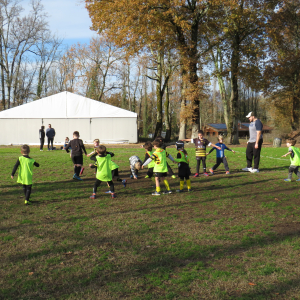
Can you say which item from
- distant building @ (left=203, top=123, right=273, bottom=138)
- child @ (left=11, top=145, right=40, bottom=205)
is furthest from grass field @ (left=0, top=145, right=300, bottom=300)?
distant building @ (left=203, top=123, right=273, bottom=138)

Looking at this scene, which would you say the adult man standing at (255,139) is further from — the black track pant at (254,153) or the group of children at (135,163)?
the group of children at (135,163)

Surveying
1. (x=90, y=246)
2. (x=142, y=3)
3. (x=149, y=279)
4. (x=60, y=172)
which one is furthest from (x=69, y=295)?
(x=142, y=3)

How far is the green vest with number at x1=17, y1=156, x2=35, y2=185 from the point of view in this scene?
7832mm

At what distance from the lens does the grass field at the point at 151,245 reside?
12.3ft

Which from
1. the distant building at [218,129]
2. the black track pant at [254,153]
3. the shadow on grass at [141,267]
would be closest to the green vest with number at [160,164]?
the shadow on grass at [141,267]

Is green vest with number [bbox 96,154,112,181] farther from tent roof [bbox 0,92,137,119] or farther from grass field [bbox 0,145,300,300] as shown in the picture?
tent roof [bbox 0,92,137,119]

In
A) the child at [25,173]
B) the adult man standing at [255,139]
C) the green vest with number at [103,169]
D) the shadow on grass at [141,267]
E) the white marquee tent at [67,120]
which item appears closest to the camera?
the shadow on grass at [141,267]

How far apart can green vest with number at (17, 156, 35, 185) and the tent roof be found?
25531 mm

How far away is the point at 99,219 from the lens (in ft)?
21.6

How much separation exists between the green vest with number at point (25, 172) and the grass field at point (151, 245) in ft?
1.86

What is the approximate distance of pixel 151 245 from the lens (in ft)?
16.7

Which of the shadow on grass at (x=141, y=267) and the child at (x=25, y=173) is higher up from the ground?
the child at (x=25, y=173)

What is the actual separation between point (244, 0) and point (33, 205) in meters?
26.9

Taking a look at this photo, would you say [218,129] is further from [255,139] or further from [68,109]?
[255,139]
